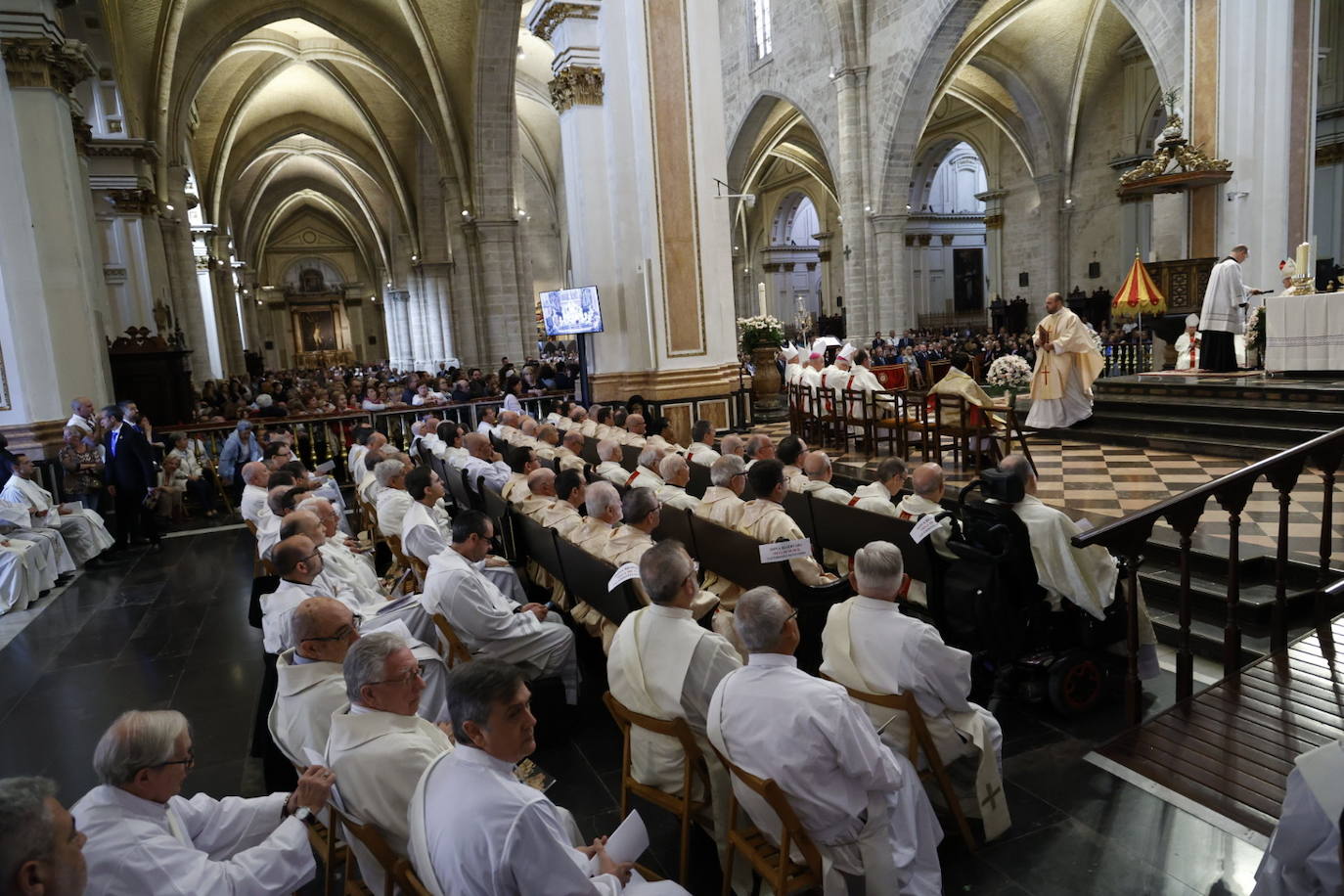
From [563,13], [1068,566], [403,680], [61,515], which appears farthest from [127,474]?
[1068,566]

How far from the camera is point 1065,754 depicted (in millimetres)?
3291

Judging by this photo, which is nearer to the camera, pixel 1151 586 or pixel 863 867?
pixel 863 867

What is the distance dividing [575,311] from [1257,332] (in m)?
8.23

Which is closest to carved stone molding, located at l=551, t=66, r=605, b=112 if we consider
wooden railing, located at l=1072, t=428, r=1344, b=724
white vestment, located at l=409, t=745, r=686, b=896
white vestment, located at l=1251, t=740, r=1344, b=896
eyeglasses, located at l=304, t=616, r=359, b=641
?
wooden railing, located at l=1072, t=428, r=1344, b=724

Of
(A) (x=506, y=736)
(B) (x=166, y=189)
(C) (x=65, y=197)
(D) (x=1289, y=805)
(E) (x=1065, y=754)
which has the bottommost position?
(E) (x=1065, y=754)

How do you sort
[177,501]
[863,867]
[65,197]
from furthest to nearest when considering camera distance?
[177,501] → [65,197] → [863,867]

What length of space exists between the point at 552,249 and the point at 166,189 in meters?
18.2

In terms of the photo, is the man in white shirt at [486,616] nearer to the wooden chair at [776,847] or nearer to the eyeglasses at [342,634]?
the eyeglasses at [342,634]

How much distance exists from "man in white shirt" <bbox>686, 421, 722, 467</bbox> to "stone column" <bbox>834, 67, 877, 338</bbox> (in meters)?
14.2

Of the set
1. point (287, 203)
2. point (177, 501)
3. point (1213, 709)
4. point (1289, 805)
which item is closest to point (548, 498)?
point (1213, 709)

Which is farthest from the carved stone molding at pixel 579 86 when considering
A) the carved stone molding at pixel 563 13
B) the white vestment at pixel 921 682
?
the white vestment at pixel 921 682

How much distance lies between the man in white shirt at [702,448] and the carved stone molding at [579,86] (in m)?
5.37

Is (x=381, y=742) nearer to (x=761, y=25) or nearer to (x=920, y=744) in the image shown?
(x=920, y=744)

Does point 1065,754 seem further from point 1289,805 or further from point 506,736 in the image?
point 506,736
